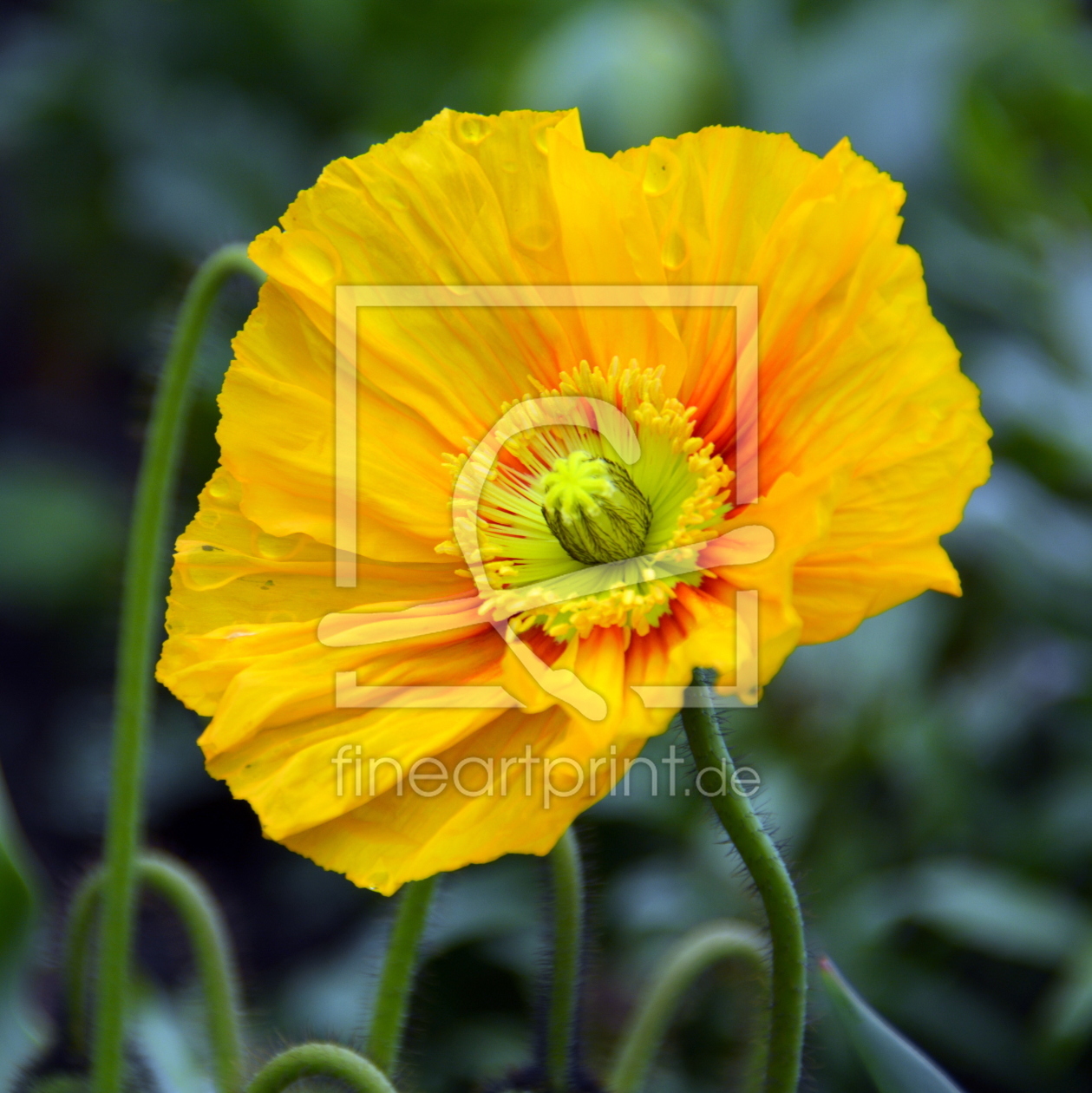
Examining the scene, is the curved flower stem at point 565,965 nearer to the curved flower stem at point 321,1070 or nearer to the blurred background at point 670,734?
the blurred background at point 670,734

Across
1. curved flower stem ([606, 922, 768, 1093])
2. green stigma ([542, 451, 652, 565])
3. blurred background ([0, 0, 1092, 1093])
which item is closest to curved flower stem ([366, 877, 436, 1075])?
blurred background ([0, 0, 1092, 1093])

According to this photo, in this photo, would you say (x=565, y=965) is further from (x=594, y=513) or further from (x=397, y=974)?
(x=594, y=513)

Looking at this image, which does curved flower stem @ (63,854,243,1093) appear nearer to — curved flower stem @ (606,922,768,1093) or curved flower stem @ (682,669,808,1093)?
curved flower stem @ (606,922,768,1093)

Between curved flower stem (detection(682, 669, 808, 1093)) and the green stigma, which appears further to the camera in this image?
the green stigma

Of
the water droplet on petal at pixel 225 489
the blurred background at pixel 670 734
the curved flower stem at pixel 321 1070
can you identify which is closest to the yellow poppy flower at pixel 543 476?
the water droplet on petal at pixel 225 489

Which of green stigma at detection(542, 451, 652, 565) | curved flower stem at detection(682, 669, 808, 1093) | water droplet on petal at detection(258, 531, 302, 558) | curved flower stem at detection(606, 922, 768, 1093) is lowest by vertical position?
curved flower stem at detection(606, 922, 768, 1093)

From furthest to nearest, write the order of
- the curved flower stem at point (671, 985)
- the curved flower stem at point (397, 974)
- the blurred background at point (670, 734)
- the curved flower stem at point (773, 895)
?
1. the blurred background at point (670, 734)
2. the curved flower stem at point (671, 985)
3. the curved flower stem at point (397, 974)
4. the curved flower stem at point (773, 895)

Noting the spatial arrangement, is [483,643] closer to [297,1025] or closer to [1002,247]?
[297,1025]
